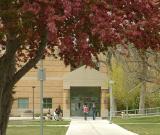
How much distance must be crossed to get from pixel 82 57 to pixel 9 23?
1215mm

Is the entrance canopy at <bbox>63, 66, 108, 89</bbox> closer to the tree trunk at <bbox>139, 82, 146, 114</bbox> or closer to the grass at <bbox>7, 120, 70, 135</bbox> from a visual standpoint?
the tree trunk at <bbox>139, 82, 146, 114</bbox>

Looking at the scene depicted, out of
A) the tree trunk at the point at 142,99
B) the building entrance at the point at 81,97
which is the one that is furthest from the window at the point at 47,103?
the tree trunk at the point at 142,99

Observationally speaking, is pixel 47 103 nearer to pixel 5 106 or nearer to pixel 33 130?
pixel 33 130

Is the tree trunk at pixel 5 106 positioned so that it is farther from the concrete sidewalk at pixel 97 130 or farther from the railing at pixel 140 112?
the railing at pixel 140 112

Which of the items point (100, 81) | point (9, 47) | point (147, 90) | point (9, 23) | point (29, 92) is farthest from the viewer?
point (29, 92)

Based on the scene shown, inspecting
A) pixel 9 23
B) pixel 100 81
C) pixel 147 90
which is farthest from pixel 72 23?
pixel 100 81

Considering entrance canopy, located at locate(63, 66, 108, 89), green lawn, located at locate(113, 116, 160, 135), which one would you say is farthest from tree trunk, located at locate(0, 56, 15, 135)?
entrance canopy, located at locate(63, 66, 108, 89)

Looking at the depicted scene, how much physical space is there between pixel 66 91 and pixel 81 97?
2.41 metres

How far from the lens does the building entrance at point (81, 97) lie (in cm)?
7397

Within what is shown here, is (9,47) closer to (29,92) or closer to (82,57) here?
(82,57)

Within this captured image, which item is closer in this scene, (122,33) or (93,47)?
(122,33)

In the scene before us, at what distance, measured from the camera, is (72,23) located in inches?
332

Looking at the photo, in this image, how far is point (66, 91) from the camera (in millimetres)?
73188

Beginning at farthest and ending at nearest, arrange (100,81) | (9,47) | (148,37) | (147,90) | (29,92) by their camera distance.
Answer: (29,92), (100,81), (147,90), (9,47), (148,37)
